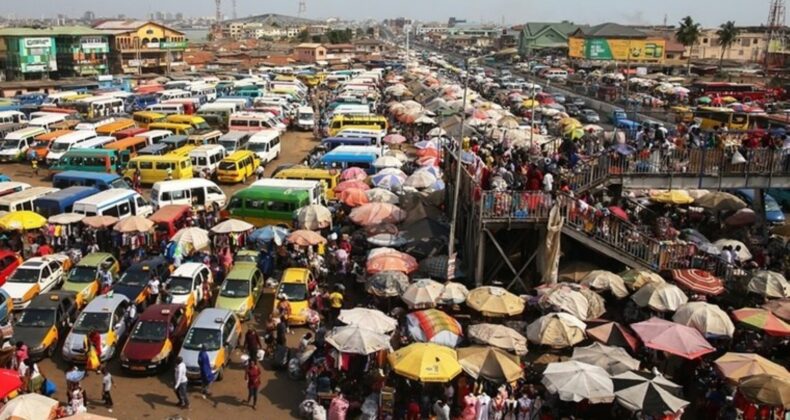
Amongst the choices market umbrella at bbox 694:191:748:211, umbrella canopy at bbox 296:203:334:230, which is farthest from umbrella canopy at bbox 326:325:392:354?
market umbrella at bbox 694:191:748:211

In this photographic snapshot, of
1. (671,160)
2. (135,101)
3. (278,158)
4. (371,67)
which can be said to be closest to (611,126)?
(278,158)

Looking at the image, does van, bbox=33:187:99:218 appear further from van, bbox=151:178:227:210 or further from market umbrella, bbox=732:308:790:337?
market umbrella, bbox=732:308:790:337

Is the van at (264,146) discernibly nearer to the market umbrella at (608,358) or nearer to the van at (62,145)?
the van at (62,145)

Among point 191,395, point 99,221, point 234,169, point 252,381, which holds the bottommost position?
point 191,395

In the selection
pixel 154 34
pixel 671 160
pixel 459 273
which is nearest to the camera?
pixel 459 273

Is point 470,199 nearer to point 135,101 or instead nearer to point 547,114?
point 547,114

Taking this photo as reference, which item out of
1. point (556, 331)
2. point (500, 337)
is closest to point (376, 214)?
point (500, 337)

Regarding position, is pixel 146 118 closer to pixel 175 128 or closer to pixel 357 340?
pixel 175 128
